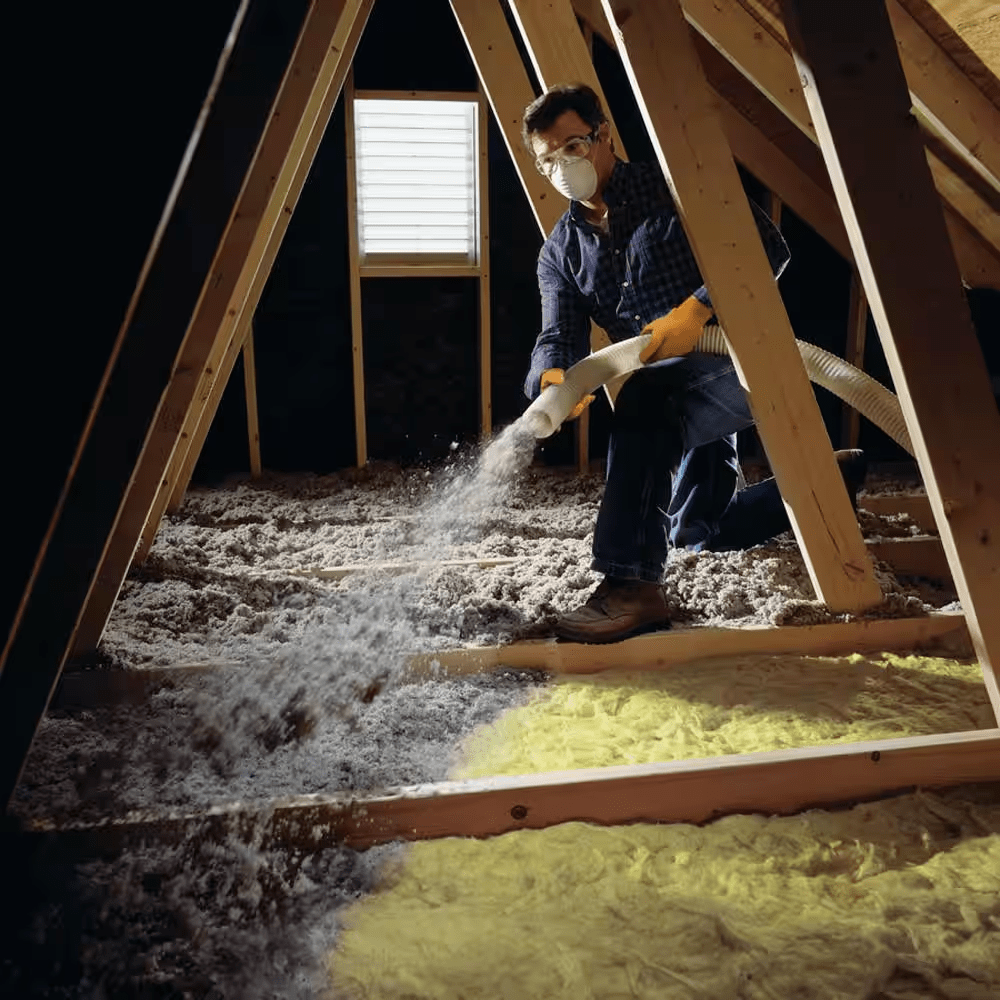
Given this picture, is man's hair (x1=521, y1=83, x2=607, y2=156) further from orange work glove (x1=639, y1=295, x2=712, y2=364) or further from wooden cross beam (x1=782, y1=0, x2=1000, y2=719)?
wooden cross beam (x1=782, y1=0, x2=1000, y2=719)

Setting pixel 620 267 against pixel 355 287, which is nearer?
pixel 620 267

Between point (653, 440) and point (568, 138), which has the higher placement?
point (568, 138)

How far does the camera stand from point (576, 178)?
2.21 meters

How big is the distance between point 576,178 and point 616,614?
109 centimetres

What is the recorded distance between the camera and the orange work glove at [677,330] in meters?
2.15

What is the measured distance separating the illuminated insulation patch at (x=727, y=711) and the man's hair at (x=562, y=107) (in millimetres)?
1339

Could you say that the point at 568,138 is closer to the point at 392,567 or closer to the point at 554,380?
the point at 554,380

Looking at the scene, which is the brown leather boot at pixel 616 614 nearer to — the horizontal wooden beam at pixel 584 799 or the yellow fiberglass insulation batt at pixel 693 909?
the yellow fiberglass insulation batt at pixel 693 909

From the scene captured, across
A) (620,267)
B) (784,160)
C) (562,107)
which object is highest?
(784,160)

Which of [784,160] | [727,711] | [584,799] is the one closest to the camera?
[584,799]

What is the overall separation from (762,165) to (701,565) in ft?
9.47

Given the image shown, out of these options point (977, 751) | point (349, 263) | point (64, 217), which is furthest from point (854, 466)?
point (349, 263)

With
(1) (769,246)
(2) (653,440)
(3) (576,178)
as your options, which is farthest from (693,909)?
(3) (576,178)

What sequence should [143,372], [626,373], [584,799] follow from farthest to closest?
[626,373] → [584,799] → [143,372]
